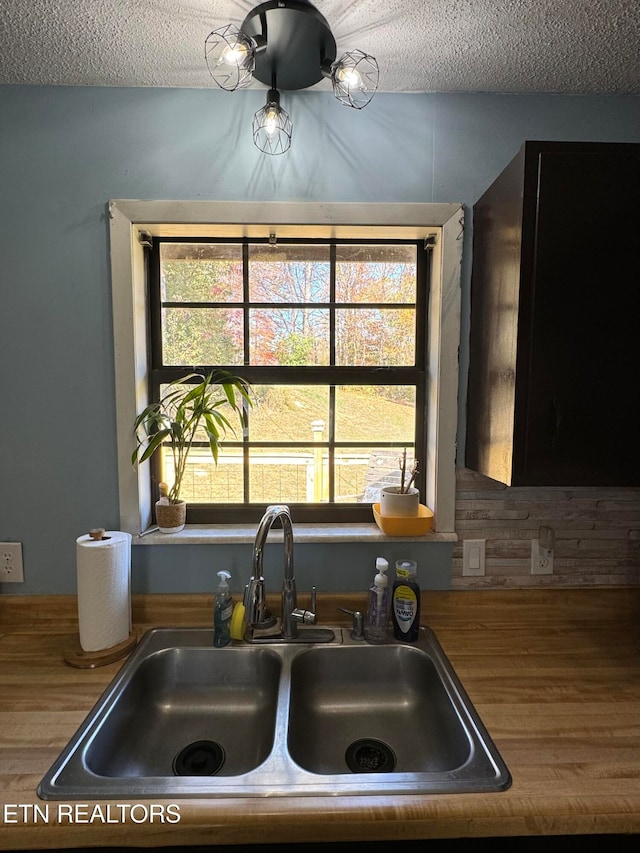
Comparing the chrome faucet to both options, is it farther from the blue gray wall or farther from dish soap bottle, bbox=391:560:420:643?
the blue gray wall

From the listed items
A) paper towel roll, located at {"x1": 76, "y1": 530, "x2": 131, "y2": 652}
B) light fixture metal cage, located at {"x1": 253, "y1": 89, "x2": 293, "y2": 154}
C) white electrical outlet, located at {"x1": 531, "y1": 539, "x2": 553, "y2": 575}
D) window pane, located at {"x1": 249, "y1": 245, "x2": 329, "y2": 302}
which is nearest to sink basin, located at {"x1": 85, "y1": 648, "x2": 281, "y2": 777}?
paper towel roll, located at {"x1": 76, "y1": 530, "x2": 131, "y2": 652}

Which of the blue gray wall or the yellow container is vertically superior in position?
the blue gray wall

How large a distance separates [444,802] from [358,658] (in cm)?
48

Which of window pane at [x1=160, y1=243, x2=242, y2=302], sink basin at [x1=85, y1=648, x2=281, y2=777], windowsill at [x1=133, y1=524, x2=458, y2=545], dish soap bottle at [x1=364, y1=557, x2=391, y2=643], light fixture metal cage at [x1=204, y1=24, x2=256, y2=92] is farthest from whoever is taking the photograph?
window pane at [x1=160, y1=243, x2=242, y2=302]

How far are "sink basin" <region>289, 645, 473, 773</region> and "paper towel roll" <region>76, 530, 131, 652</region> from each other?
51cm

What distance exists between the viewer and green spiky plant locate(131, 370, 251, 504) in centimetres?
130

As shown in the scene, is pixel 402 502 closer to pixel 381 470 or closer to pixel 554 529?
pixel 381 470

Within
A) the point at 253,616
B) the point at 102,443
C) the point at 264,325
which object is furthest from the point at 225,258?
the point at 253,616

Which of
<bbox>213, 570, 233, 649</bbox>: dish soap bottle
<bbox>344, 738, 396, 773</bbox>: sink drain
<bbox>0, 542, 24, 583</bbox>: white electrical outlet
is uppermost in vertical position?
<bbox>0, 542, 24, 583</bbox>: white electrical outlet

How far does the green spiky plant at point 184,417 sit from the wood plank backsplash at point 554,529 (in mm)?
758

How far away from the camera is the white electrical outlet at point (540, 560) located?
136cm

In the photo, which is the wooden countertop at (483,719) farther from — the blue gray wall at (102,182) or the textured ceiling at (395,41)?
the textured ceiling at (395,41)

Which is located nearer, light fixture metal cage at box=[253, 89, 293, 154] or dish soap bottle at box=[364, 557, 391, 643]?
light fixture metal cage at box=[253, 89, 293, 154]

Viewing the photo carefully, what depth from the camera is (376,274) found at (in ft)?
4.82
